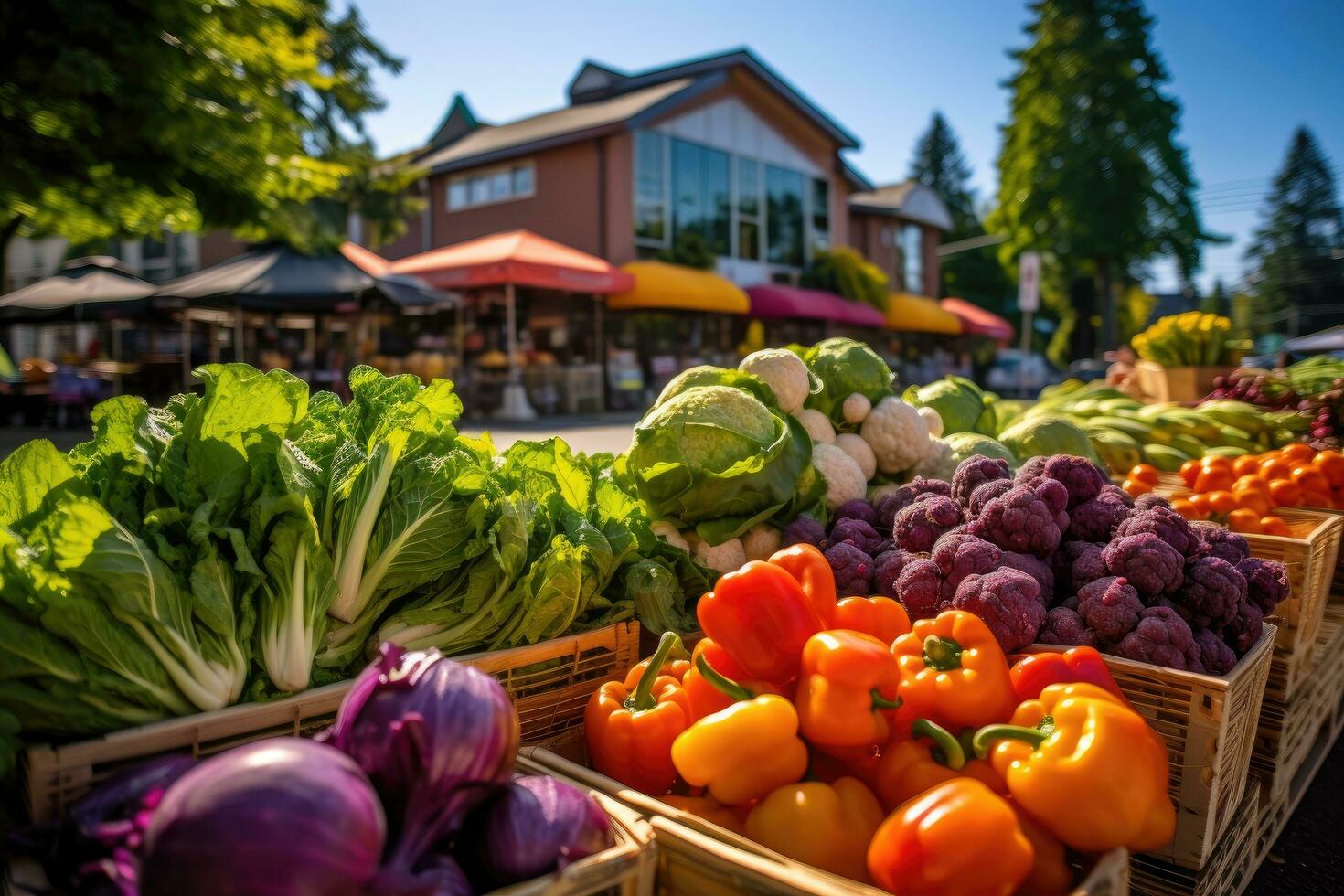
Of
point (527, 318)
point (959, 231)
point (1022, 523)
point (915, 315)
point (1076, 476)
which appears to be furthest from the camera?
point (959, 231)

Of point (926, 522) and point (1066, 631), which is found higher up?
point (926, 522)

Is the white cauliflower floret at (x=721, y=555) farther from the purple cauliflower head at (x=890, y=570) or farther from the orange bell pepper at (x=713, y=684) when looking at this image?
the orange bell pepper at (x=713, y=684)

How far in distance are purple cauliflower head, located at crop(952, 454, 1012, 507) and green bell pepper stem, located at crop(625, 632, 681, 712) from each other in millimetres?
1216

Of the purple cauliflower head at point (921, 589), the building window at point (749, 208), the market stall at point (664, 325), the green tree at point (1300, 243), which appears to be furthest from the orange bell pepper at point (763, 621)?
the green tree at point (1300, 243)

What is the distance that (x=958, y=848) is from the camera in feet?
4.48

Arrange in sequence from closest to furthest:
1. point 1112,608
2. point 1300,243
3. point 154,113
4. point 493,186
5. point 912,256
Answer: point 1112,608 < point 154,113 < point 493,186 < point 912,256 < point 1300,243

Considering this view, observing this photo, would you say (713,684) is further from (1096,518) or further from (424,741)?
(1096,518)

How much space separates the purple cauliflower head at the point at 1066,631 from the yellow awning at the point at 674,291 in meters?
16.5

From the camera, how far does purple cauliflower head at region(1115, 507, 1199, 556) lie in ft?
7.55

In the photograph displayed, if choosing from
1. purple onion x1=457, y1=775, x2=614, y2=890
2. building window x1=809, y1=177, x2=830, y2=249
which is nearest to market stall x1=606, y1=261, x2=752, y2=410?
building window x1=809, y1=177, x2=830, y2=249

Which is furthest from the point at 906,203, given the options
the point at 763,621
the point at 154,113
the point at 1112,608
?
the point at 763,621

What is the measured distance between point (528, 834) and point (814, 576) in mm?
972

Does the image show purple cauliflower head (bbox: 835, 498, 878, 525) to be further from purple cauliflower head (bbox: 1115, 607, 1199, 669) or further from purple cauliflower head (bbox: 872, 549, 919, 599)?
purple cauliflower head (bbox: 1115, 607, 1199, 669)

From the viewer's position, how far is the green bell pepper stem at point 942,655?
1.75 m
